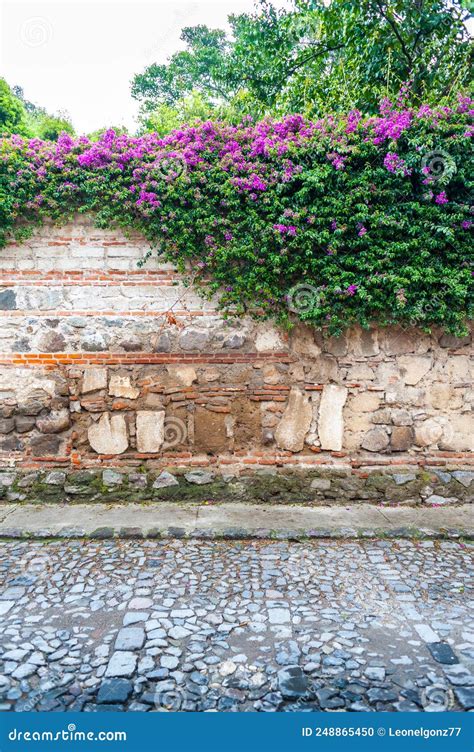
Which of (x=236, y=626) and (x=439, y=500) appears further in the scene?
(x=439, y=500)

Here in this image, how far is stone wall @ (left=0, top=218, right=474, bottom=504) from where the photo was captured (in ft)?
15.1

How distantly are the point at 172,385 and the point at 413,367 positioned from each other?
2356 millimetres

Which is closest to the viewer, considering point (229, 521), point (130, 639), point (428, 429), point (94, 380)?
point (130, 639)

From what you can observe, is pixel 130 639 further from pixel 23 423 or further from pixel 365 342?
pixel 365 342

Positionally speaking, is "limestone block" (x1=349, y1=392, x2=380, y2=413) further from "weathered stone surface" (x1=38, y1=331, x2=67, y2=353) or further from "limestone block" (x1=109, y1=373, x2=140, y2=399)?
"weathered stone surface" (x1=38, y1=331, x2=67, y2=353)

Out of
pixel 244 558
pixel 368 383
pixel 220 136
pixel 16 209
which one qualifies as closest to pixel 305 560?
pixel 244 558

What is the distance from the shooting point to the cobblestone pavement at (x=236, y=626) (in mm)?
Result: 2146

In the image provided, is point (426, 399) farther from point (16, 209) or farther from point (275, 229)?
point (16, 209)

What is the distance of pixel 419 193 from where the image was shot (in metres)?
A: 4.35

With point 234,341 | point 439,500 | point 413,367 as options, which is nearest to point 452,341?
point 413,367

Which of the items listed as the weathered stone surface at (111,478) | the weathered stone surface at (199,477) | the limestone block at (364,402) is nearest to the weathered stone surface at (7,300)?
the weathered stone surface at (111,478)

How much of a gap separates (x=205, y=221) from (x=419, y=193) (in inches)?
77.7

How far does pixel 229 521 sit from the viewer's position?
13.6 ft

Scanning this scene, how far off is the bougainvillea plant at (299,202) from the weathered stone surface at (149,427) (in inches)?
53.4
